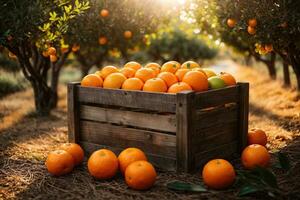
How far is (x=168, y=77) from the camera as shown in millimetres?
4266

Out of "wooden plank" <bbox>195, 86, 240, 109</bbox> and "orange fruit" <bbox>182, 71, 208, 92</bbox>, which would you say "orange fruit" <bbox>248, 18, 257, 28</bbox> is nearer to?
"wooden plank" <bbox>195, 86, 240, 109</bbox>

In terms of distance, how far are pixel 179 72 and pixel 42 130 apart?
9.59ft

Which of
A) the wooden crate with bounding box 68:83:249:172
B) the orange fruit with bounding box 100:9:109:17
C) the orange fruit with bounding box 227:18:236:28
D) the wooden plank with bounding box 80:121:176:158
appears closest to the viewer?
the wooden crate with bounding box 68:83:249:172

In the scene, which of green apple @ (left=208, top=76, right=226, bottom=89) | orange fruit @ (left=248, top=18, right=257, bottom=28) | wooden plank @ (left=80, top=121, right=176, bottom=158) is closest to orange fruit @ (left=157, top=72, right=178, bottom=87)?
green apple @ (left=208, top=76, right=226, bottom=89)

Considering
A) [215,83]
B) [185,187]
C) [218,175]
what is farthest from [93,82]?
[218,175]

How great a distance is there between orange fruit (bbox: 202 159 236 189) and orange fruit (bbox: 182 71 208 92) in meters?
0.78

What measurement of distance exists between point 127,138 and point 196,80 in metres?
0.92

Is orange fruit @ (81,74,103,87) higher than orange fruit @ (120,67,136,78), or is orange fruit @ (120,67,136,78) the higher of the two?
orange fruit @ (120,67,136,78)

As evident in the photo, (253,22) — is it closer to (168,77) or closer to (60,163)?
(168,77)

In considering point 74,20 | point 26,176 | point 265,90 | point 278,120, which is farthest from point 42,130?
point 265,90

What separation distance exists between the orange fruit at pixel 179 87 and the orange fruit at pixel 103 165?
841mm

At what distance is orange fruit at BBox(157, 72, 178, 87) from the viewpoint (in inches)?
167

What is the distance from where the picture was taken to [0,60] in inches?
556

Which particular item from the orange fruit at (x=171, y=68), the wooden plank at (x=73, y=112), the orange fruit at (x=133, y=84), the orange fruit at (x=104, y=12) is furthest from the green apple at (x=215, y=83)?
the orange fruit at (x=104, y=12)
